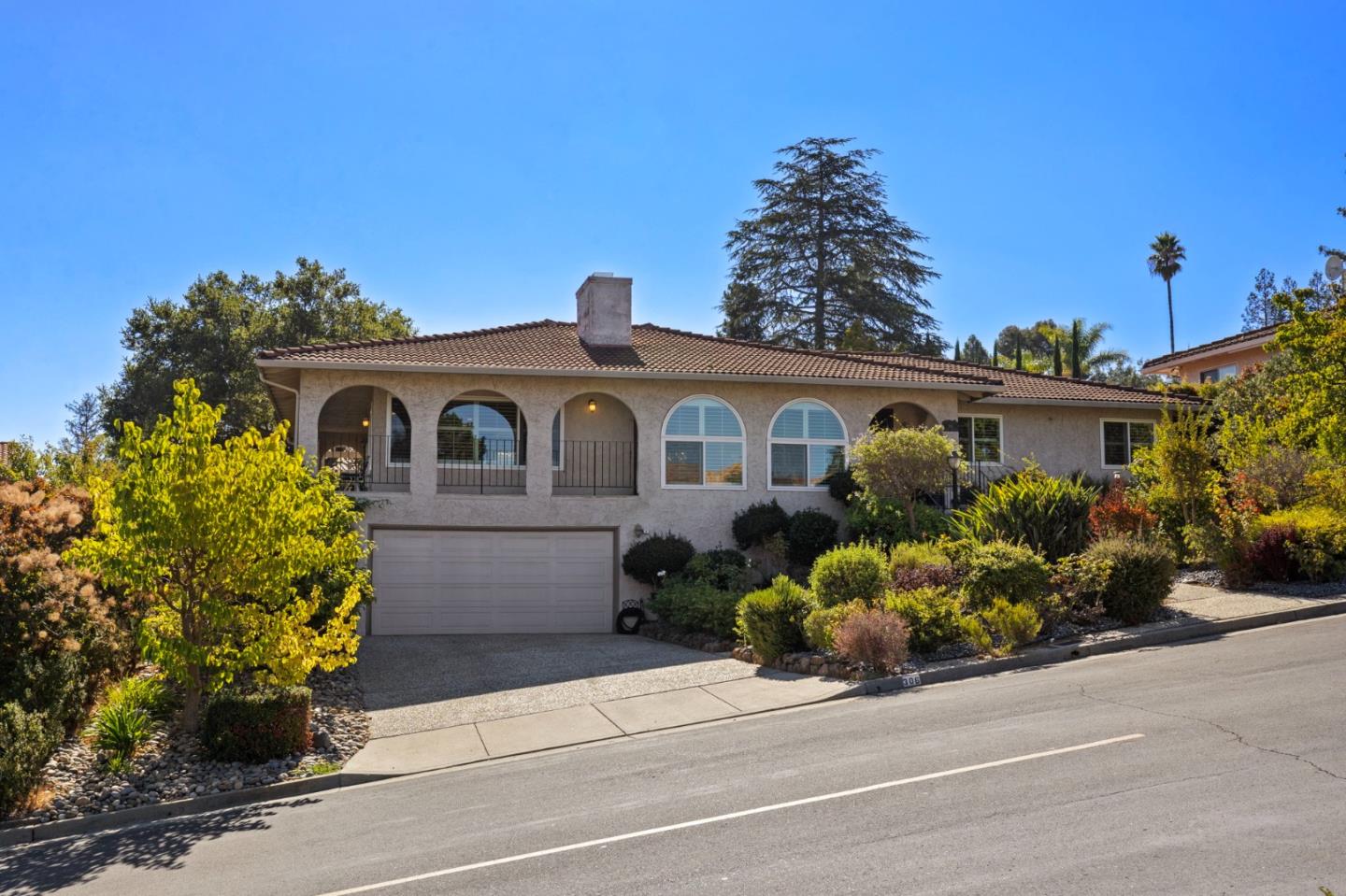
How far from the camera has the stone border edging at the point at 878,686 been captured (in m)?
9.18

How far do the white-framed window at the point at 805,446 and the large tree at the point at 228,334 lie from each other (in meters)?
22.7

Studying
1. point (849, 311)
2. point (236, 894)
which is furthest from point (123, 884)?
point (849, 311)

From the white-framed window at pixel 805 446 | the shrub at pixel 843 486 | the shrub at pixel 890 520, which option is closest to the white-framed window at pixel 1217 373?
the white-framed window at pixel 805 446

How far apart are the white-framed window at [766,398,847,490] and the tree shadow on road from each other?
13.4 m

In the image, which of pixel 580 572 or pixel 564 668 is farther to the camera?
pixel 580 572

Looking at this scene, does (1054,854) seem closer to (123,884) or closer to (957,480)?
(123,884)

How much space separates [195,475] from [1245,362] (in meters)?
30.8

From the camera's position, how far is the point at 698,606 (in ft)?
57.5

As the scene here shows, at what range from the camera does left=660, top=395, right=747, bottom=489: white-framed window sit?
20922mm

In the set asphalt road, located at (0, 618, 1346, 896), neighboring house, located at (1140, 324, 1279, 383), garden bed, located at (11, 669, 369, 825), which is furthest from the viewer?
neighboring house, located at (1140, 324, 1279, 383)

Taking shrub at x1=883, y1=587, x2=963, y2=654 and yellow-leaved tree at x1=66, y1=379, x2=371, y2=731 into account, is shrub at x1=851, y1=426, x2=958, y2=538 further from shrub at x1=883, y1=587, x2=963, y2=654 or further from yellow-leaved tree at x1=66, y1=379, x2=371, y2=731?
yellow-leaved tree at x1=66, y1=379, x2=371, y2=731

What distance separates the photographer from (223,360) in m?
37.7

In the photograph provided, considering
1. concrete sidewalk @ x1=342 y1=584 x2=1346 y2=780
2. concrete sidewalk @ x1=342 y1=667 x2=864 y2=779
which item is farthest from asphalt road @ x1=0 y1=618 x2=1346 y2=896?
concrete sidewalk @ x1=342 y1=584 x2=1346 y2=780

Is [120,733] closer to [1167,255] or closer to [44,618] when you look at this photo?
[44,618]
